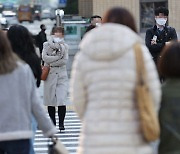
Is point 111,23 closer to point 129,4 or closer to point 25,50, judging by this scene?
point 25,50

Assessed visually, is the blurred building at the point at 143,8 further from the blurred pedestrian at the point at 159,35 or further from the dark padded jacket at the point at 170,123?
the dark padded jacket at the point at 170,123

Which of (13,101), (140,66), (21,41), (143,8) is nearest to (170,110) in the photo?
(140,66)

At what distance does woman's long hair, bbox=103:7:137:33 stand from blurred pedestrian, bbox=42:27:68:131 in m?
5.93

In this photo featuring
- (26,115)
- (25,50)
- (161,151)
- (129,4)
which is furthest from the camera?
(129,4)

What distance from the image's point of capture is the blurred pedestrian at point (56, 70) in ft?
37.3

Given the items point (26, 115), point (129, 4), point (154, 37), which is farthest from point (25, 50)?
point (129, 4)

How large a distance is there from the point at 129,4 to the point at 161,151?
24874 mm

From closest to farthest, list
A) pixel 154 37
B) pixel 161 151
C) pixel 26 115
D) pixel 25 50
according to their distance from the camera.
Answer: pixel 161 151
pixel 26 115
pixel 25 50
pixel 154 37

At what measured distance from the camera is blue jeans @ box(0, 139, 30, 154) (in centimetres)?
590

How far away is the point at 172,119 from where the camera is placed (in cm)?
543

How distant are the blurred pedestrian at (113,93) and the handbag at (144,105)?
4 cm

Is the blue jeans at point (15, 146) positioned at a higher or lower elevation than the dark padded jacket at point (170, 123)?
lower

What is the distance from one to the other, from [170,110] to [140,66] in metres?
0.53

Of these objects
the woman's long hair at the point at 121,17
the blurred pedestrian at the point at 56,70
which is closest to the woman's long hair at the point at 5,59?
the woman's long hair at the point at 121,17
